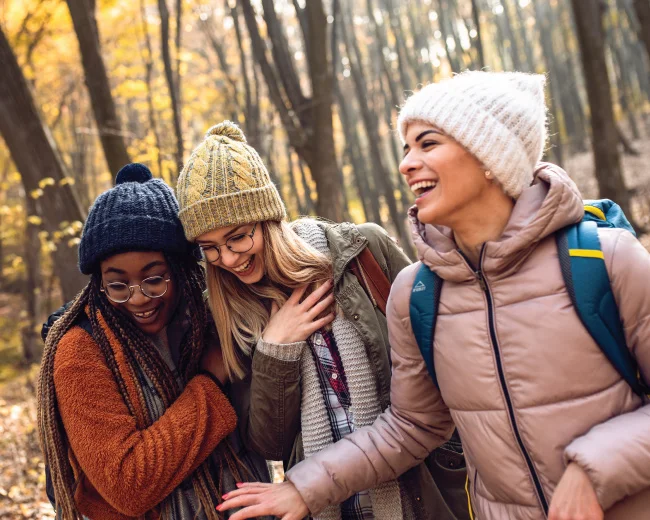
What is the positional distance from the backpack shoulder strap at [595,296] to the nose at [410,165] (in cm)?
48

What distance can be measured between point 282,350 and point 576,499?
1146 millimetres

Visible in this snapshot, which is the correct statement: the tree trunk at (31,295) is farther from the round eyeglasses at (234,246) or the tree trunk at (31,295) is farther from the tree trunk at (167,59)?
the round eyeglasses at (234,246)

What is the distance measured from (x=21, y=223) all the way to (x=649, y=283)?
51.1ft

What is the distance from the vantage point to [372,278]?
8.00 ft

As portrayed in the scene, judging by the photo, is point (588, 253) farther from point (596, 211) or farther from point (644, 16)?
point (644, 16)

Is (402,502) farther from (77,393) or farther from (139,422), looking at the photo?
(77,393)

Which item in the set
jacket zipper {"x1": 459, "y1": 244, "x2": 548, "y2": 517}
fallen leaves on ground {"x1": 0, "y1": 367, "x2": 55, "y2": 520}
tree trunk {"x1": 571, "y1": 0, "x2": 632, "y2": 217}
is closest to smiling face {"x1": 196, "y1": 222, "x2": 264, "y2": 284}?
jacket zipper {"x1": 459, "y1": 244, "x2": 548, "y2": 517}

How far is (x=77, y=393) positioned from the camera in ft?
6.98

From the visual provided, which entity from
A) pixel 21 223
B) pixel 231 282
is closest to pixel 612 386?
pixel 231 282

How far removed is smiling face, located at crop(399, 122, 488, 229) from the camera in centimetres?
173

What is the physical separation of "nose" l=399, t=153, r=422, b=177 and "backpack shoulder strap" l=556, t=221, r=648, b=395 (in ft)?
1.58

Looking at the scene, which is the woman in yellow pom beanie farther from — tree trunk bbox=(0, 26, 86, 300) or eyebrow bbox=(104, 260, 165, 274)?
tree trunk bbox=(0, 26, 86, 300)

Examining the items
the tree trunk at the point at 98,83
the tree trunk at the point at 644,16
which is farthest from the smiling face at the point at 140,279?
the tree trunk at the point at 644,16

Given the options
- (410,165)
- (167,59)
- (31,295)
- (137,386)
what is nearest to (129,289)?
(137,386)
